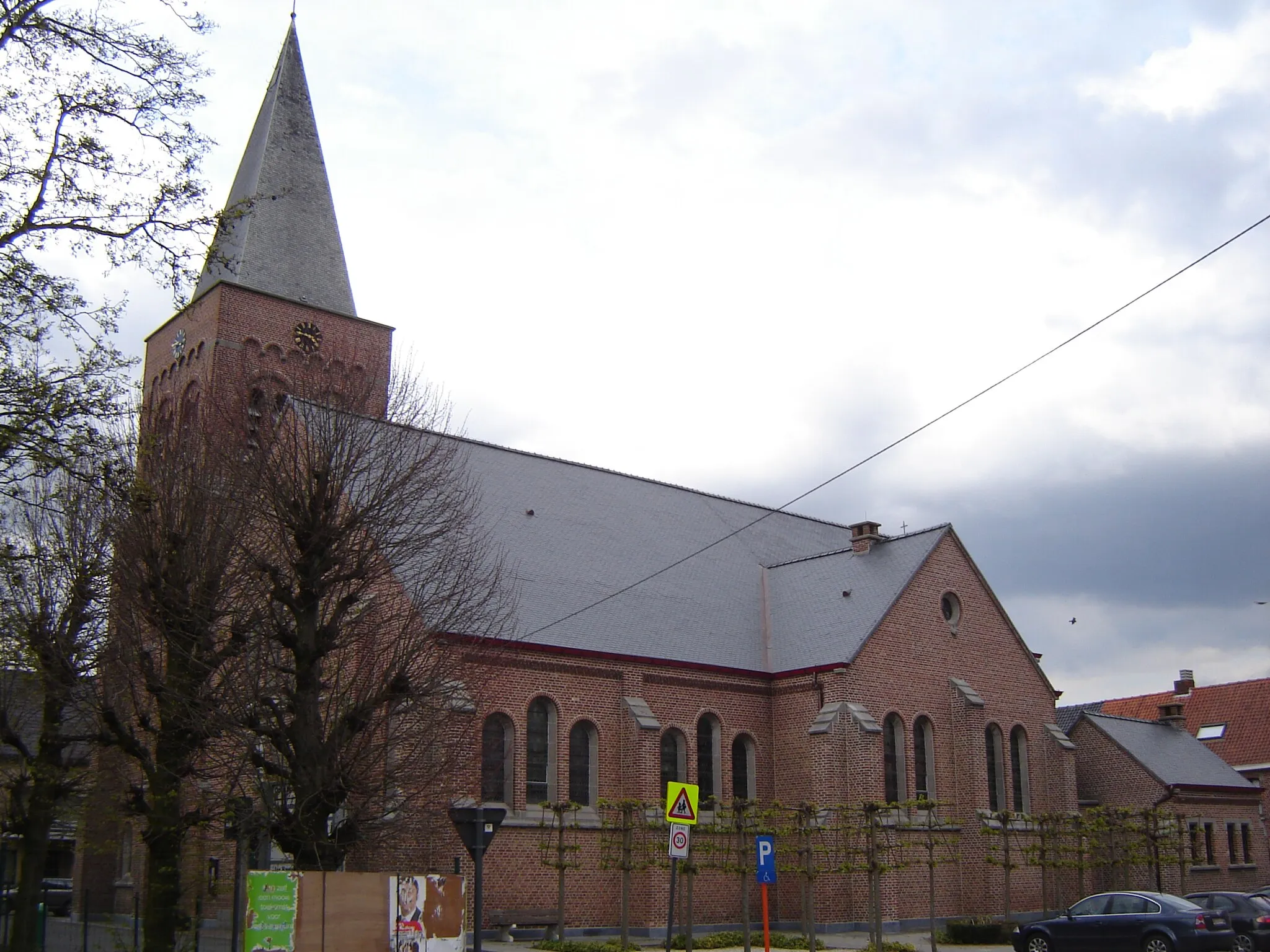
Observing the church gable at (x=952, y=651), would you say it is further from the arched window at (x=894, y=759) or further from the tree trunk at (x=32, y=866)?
the tree trunk at (x=32, y=866)

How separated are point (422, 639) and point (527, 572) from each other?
39.1ft

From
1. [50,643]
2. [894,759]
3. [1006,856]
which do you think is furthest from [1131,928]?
[50,643]

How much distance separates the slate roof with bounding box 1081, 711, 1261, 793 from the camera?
40.6m

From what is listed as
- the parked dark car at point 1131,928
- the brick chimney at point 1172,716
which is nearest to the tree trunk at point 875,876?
the parked dark car at point 1131,928

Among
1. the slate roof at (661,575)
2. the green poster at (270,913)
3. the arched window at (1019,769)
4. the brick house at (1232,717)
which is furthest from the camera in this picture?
the brick house at (1232,717)

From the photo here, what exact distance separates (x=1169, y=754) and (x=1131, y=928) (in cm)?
2000

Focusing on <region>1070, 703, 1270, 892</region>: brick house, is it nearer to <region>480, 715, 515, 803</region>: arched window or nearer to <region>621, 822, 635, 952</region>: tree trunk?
<region>621, 822, 635, 952</region>: tree trunk

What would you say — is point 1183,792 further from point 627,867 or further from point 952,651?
point 627,867

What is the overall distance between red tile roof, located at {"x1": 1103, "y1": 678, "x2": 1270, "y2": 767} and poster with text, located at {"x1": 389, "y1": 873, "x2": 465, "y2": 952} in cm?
4121

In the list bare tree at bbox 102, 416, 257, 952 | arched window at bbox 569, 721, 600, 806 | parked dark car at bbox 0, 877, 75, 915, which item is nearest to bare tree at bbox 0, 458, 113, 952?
bare tree at bbox 102, 416, 257, 952

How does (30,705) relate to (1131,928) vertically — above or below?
above

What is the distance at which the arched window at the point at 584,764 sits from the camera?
98.6 feet

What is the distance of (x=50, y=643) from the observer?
71.2 ft

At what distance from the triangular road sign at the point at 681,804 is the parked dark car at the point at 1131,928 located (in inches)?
433
